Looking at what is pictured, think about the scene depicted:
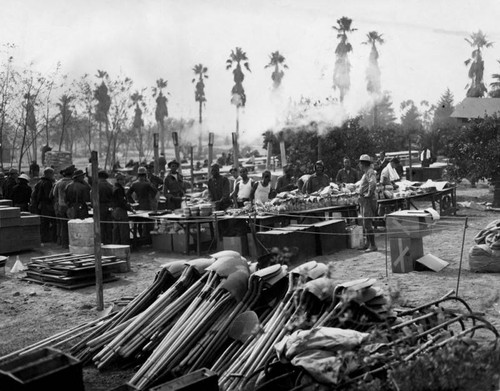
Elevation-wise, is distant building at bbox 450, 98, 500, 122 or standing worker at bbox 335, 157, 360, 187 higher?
distant building at bbox 450, 98, 500, 122

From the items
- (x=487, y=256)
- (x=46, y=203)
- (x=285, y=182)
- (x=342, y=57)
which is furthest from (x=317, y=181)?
(x=342, y=57)

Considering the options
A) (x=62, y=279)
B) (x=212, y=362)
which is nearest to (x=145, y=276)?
(x=62, y=279)

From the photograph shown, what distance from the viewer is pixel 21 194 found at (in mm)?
16531

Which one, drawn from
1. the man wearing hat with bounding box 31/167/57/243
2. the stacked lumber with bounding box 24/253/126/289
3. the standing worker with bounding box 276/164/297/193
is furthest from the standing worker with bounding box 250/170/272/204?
the man wearing hat with bounding box 31/167/57/243

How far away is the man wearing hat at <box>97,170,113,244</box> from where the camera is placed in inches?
546

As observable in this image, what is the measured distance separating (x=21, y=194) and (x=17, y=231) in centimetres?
234

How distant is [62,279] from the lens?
1091 cm

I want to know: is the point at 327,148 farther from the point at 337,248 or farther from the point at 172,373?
the point at 172,373

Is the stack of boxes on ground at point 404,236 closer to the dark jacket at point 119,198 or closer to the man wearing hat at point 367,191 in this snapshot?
the man wearing hat at point 367,191

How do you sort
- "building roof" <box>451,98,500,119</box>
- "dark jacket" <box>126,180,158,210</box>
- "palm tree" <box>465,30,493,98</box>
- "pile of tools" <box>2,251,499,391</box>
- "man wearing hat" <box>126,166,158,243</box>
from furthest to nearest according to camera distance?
"palm tree" <box>465,30,493,98</box>, "building roof" <box>451,98,500,119</box>, "dark jacket" <box>126,180,158,210</box>, "man wearing hat" <box>126,166,158,243</box>, "pile of tools" <box>2,251,499,391</box>

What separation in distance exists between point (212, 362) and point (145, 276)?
5.33 m

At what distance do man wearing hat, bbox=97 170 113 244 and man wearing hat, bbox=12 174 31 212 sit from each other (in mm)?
3412

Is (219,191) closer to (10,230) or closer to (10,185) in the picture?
(10,230)

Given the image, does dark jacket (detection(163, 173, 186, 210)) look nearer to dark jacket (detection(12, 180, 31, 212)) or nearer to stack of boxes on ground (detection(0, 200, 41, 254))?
stack of boxes on ground (detection(0, 200, 41, 254))
